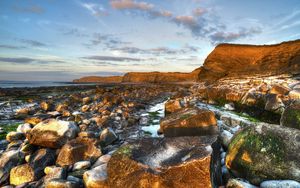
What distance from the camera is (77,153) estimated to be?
4.80 m

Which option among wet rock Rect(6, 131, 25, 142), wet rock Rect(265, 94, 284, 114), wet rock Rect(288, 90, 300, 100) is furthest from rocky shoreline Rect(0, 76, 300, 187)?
wet rock Rect(288, 90, 300, 100)

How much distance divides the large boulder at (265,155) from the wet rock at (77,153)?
107 inches

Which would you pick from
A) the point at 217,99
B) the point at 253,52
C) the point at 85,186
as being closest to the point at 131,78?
the point at 253,52

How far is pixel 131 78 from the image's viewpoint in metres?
162

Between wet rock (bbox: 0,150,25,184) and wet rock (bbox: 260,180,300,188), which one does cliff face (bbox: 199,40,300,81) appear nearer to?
wet rock (bbox: 260,180,300,188)

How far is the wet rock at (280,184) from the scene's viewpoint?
3.27m

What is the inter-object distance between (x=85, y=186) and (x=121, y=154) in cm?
81

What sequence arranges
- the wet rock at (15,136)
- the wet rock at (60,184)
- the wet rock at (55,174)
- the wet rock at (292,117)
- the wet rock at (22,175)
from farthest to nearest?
the wet rock at (15,136) < the wet rock at (292,117) < the wet rock at (22,175) < the wet rock at (55,174) < the wet rock at (60,184)

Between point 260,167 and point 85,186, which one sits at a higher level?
point 260,167

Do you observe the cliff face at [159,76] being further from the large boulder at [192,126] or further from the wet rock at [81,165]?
the wet rock at [81,165]

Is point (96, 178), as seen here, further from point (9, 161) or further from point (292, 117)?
point (292, 117)

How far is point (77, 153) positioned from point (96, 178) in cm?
A: 127

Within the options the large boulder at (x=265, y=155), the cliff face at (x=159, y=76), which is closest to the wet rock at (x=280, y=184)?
the large boulder at (x=265, y=155)

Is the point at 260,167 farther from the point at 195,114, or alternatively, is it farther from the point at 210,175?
the point at 195,114
